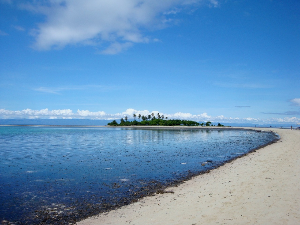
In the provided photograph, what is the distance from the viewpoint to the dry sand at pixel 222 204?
952 centimetres

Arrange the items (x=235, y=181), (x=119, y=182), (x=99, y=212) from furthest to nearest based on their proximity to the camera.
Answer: (x=119, y=182) < (x=235, y=181) < (x=99, y=212)

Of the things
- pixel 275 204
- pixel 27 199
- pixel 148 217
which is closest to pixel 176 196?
pixel 148 217

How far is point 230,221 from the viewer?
916 cm

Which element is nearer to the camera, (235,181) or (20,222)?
(20,222)

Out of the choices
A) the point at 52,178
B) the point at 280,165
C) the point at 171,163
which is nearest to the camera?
the point at 52,178

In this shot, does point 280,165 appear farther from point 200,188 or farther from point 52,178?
point 52,178

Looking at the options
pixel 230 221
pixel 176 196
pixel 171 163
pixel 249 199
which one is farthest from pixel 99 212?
pixel 171 163

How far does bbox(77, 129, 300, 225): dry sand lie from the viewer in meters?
9.52

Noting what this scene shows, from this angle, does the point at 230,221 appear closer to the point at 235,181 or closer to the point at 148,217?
the point at 148,217

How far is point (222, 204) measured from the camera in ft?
36.7

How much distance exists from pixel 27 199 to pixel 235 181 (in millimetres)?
14902

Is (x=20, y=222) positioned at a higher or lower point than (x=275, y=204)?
lower

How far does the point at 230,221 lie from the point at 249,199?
331 centimetres

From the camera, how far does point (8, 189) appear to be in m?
15.5
